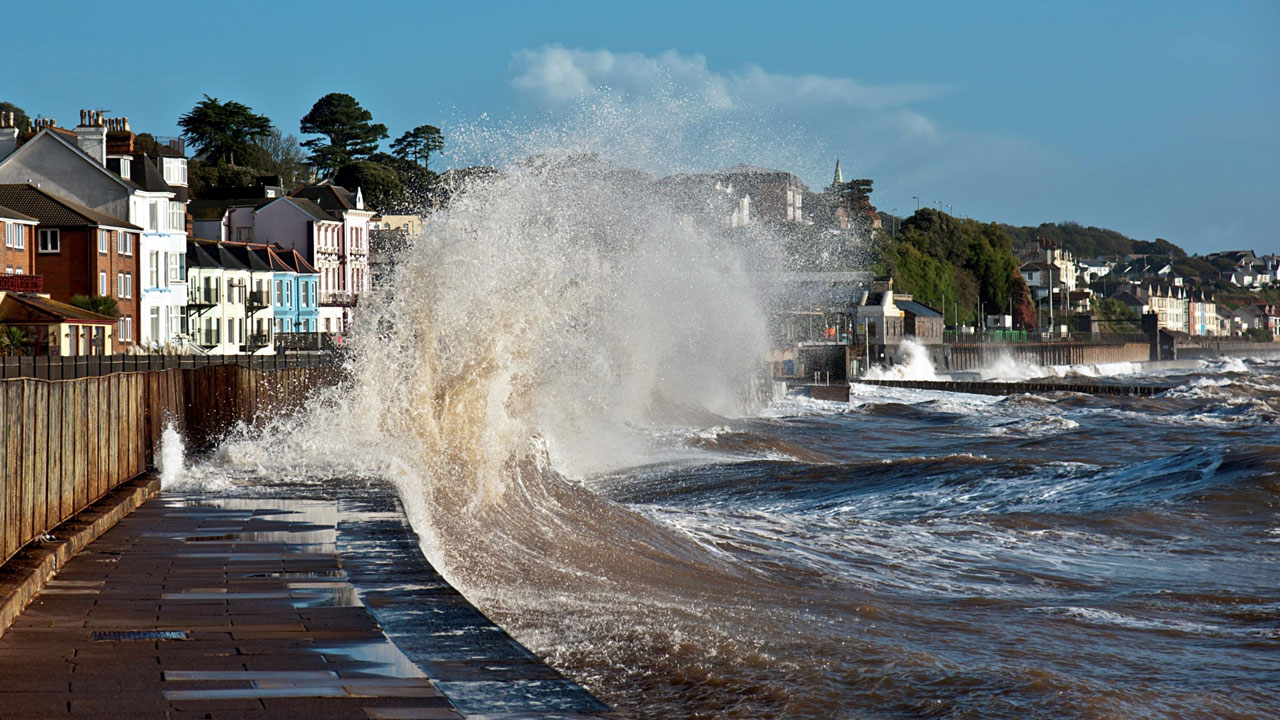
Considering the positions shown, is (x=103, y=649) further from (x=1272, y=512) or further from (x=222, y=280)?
(x=222, y=280)

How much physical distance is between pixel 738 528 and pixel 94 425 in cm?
614

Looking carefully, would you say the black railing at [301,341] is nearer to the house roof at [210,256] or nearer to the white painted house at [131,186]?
the house roof at [210,256]

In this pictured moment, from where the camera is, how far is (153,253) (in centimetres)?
5772

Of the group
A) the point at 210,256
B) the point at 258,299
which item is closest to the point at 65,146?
the point at 210,256

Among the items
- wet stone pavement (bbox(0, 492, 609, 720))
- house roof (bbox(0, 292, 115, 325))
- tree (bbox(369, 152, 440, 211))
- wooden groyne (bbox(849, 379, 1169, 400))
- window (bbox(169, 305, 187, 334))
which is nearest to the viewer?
wet stone pavement (bbox(0, 492, 609, 720))

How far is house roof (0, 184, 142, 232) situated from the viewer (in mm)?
49781

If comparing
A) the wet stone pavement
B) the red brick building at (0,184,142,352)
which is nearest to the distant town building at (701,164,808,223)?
the red brick building at (0,184,142,352)

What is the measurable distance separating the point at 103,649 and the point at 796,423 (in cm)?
3463

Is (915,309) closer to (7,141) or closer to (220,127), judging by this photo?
(220,127)

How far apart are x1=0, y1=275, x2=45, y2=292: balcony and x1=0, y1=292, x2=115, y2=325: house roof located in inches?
29.3

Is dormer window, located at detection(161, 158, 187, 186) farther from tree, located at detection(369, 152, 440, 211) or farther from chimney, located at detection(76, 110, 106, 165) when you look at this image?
tree, located at detection(369, 152, 440, 211)

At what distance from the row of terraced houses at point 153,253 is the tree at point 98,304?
203mm

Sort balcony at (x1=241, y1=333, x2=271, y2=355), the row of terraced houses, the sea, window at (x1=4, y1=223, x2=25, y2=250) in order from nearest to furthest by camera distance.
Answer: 1. the sea
2. window at (x1=4, y1=223, x2=25, y2=250)
3. the row of terraced houses
4. balcony at (x1=241, y1=333, x2=271, y2=355)

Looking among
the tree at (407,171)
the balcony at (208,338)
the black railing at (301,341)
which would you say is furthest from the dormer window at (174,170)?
the tree at (407,171)
